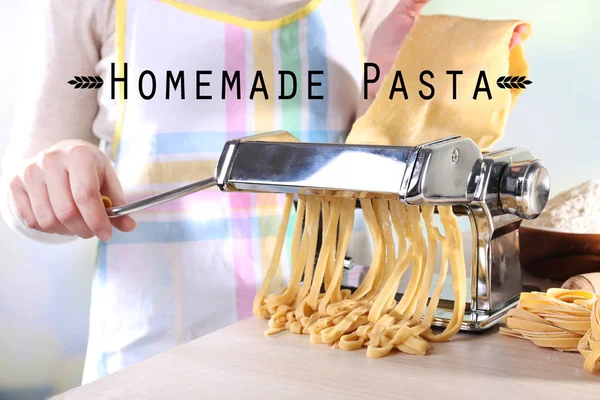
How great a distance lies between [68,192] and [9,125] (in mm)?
1009

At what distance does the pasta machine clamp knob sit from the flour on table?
20 centimetres

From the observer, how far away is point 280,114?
1.07 meters

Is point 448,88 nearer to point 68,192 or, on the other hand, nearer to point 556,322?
point 556,322

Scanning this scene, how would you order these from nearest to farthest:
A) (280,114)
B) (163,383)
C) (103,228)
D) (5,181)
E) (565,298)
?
(163,383) < (565,298) < (103,228) < (5,181) < (280,114)

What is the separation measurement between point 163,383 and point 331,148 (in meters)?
0.25

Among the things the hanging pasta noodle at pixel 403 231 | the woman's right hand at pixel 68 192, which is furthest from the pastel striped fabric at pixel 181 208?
the hanging pasta noodle at pixel 403 231

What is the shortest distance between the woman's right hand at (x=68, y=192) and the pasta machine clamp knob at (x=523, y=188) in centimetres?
44

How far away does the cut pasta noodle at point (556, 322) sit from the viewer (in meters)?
0.64

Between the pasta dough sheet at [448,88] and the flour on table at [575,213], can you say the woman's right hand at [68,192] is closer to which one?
the pasta dough sheet at [448,88]

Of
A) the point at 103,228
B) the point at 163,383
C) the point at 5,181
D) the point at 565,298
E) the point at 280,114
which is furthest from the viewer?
the point at 280,114

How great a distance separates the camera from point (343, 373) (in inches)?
24.1

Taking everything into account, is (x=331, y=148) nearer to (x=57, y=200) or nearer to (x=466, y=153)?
(x=466, y=153)

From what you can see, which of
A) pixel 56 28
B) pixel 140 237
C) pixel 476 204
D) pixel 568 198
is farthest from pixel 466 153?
pixel 56 28

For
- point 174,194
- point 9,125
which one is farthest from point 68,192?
point 9,125
